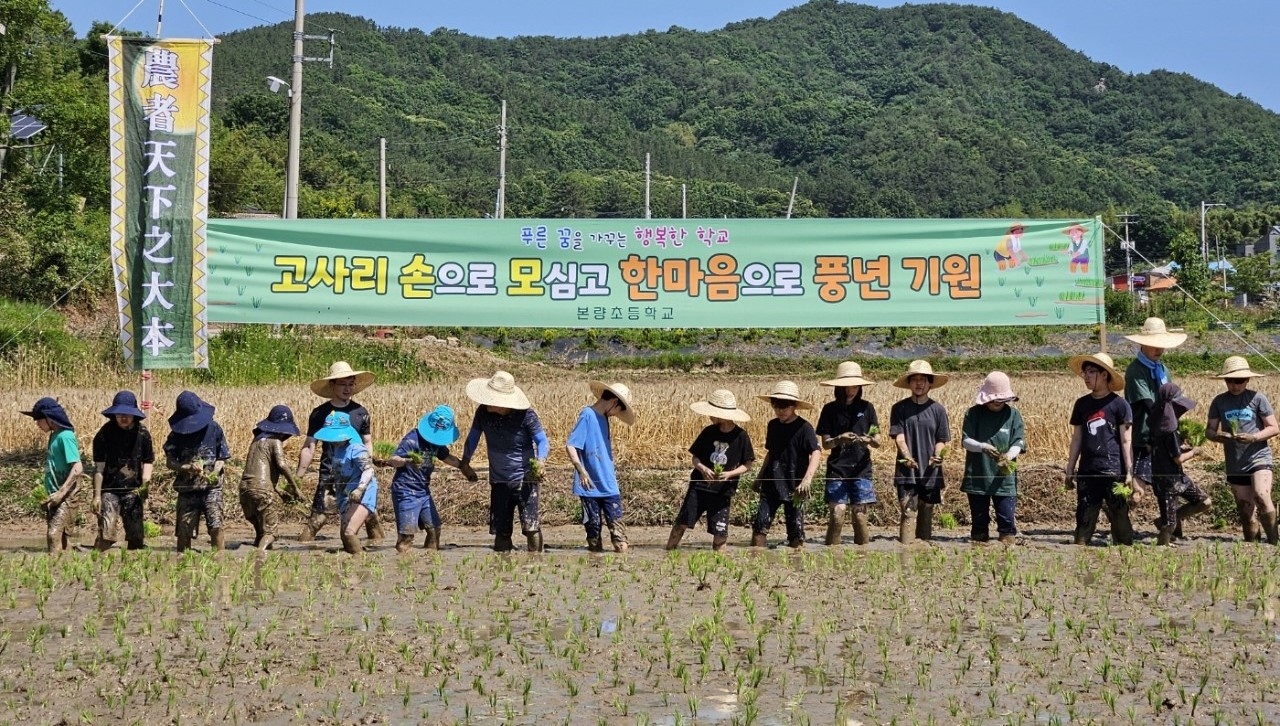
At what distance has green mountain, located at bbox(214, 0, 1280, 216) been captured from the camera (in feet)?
286

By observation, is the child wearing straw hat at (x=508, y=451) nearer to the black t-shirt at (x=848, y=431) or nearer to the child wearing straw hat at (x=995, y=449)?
the black t-shirt at (x=848, y=431)

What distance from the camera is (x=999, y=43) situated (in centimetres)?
19262

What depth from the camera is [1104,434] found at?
1145 centimetres

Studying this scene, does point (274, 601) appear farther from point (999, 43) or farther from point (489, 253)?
point (999, 43)

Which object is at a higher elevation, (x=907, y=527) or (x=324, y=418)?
(x=324, y=418)

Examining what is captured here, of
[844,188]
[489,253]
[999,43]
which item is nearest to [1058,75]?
[999,43]

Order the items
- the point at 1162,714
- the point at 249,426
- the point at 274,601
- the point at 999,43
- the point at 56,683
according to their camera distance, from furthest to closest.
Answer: the point at 999,43 < the point at 249,426 < the point at 274,601 < the point at 56,683 < the point at 1162,714

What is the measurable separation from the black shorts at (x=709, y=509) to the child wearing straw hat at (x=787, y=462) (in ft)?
1.09

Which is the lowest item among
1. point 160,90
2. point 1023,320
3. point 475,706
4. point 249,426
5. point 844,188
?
point 475,706

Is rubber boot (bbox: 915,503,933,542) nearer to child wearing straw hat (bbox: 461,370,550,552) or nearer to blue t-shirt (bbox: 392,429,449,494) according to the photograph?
child wearing straw hat (bbox: 461,370,550,552)

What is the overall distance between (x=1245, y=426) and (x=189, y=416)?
27.5 feet

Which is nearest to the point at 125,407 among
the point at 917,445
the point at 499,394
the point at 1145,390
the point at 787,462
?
the point at 499,394

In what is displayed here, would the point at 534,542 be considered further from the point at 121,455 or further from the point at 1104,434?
the point at 1104,434

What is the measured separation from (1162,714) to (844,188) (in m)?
111
